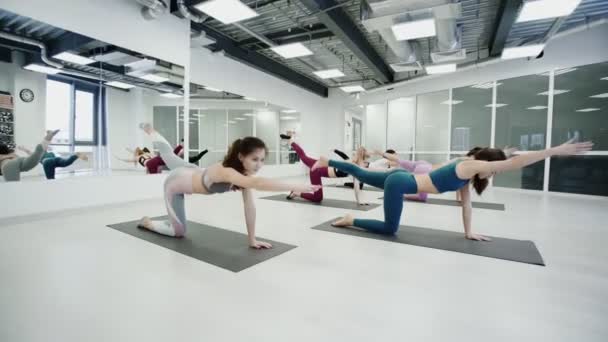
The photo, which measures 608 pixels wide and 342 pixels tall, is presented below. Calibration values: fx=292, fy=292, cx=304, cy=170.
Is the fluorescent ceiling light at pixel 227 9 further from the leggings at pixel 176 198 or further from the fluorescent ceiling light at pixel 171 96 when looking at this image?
the leggings at pixel 176 198

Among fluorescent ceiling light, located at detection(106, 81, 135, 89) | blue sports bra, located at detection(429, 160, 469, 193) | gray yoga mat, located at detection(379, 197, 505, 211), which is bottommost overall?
gray yoga mat, located at detection(379, 197, 505, 211)

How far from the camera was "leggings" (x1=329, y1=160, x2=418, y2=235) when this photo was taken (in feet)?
9.23

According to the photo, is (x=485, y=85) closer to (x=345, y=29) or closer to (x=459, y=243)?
(x=345, y=29)

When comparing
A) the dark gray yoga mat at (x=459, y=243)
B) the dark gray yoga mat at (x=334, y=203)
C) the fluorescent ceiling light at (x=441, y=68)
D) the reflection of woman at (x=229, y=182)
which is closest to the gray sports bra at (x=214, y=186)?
the reflection of woman at (x=229, y=182)

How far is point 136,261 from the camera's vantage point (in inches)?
89.0

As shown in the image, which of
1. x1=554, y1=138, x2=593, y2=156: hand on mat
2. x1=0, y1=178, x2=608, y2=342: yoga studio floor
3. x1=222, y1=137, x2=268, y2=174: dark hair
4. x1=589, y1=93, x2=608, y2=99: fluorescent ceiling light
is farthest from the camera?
x1=589, y1=93, x2=608, y2=99: fluorescent ceiling light

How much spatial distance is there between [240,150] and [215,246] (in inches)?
38.4

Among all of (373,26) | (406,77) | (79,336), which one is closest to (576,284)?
(79,336)

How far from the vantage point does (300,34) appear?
19.9 feet

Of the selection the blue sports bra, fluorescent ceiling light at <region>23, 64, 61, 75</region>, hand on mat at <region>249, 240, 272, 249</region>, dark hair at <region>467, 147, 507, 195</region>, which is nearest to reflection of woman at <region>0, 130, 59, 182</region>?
fluorescent ceiling light at <region>23, 64, 61, 75</region>

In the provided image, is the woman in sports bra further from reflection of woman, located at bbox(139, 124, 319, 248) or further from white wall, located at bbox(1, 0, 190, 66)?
white wall, located at bbox(1, 0, 190, 66)

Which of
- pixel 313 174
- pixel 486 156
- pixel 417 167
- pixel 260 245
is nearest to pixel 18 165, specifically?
pixel 260 245

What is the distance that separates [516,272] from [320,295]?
153 centimetres

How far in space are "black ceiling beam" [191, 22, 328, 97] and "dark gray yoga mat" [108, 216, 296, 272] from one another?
4.37 metres
